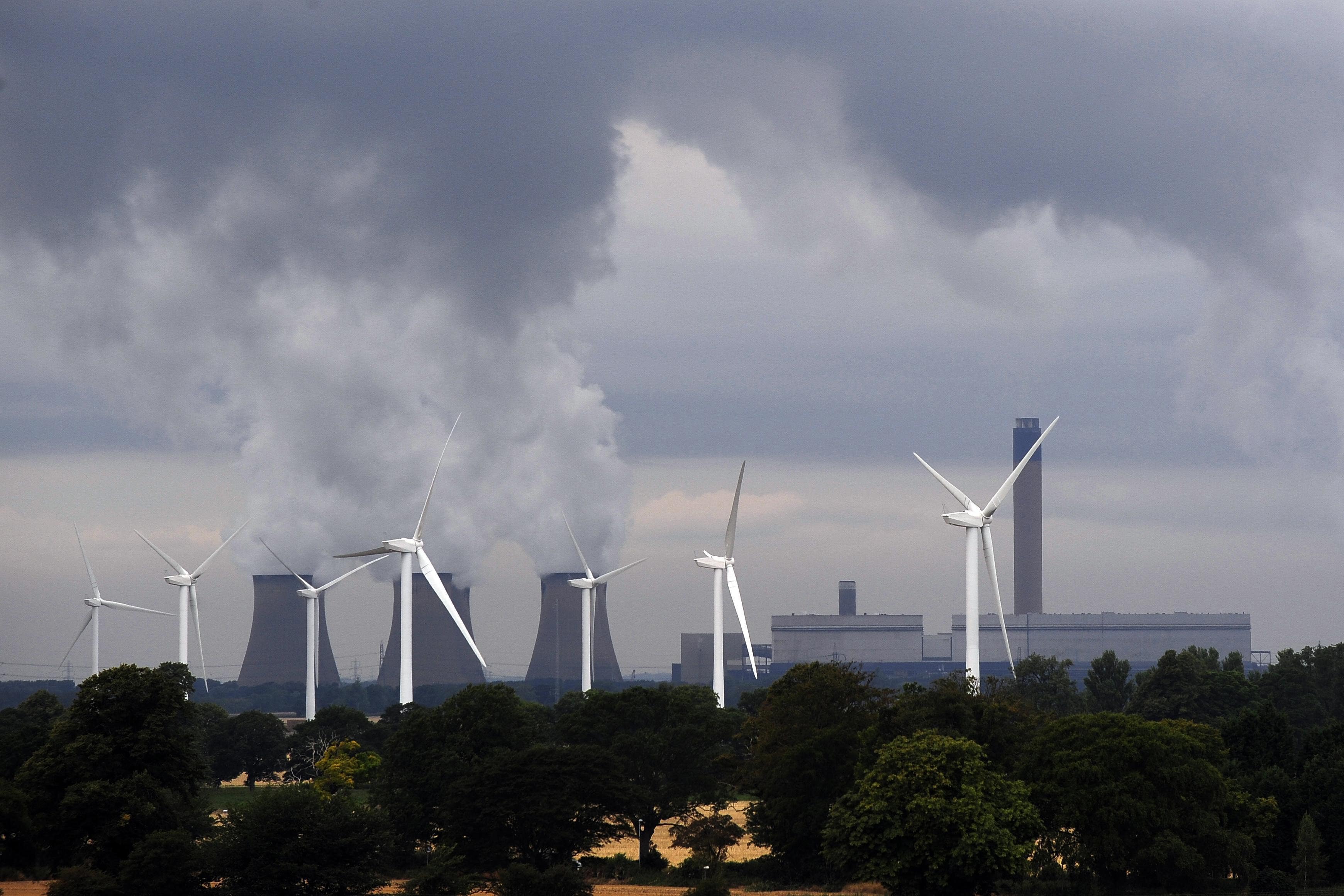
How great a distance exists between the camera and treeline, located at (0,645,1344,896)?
189ft

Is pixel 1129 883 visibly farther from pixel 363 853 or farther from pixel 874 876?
pixel 363 853

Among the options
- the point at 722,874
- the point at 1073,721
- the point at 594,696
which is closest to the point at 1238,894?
the point at 1073,721

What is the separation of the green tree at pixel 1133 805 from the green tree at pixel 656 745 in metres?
19.0

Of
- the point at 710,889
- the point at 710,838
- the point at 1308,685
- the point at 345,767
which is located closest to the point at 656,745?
the point at 710,838

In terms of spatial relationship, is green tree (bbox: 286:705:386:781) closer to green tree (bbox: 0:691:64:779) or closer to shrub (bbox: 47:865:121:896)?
green tree (bbox: 0:691:64:779)

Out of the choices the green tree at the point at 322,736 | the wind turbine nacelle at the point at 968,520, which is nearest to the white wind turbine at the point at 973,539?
the wind turbine nacelle at the point at 968,520

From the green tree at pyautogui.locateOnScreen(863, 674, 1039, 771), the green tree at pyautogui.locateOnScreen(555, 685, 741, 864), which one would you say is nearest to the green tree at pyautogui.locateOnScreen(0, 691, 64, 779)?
the green tree at pyautogui.locateOnScreen(555, 685, 741, 864)

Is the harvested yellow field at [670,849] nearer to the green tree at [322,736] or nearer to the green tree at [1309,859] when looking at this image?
the green tree at [1309,859]

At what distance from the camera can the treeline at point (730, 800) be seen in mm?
57469

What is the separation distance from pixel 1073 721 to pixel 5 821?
46.2 m

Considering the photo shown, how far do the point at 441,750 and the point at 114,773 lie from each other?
16.5 meters

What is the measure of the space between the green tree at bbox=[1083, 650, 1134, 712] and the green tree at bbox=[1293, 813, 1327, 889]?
7328 centimetres

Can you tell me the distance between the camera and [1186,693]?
122812mm

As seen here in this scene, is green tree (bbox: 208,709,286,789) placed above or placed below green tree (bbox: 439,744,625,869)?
below
